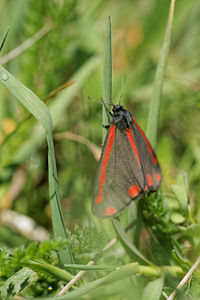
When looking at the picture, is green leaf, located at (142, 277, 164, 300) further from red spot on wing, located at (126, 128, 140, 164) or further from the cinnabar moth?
red spot on wing, located at (126, 128, 140, 164)

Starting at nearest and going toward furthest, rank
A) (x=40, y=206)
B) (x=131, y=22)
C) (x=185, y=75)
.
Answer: (x=40, y=206)
(x=185, y=75)
(x=131, y=22)

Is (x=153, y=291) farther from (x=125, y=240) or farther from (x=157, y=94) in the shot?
(x=157, y=94)

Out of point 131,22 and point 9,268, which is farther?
point 131,22

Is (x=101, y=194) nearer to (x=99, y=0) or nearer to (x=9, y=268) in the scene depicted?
(x=9, y=268)

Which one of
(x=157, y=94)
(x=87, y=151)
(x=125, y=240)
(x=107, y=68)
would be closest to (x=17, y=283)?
(x=125, y=240)

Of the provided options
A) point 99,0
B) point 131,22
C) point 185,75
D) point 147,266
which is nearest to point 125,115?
point 147,266

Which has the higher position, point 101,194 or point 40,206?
point 40,206

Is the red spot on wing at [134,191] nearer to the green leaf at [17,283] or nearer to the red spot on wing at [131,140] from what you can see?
the red spot on wing at [131,140]

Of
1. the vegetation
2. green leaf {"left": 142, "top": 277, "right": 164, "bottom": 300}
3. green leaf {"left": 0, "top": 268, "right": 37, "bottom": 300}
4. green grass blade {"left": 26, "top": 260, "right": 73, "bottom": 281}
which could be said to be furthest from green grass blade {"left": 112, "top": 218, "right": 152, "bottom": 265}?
green leaf {"left": 0, "top": 268, "right": 37, "bottom": 300}
